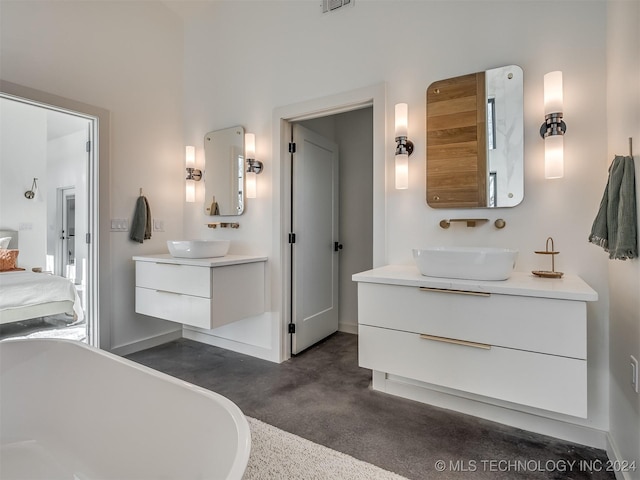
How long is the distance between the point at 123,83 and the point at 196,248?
5.47 feet

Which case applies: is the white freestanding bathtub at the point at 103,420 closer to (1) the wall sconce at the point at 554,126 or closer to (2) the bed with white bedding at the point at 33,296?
(1) the wall sconce at the point at 554,126

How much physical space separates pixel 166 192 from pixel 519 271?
3.05 m

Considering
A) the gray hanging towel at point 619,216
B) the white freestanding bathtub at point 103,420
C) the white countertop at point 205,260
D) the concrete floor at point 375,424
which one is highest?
the gray hanging towel at point 619,216

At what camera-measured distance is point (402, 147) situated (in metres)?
2.11

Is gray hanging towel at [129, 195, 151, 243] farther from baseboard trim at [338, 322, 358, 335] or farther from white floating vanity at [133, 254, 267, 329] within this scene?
baseboard trim at [338, 322, 358, 335]

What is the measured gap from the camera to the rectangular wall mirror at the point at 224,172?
9.51ft

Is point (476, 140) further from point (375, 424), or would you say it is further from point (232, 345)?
point (232, 345)

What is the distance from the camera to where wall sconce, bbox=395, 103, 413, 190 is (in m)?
2.11

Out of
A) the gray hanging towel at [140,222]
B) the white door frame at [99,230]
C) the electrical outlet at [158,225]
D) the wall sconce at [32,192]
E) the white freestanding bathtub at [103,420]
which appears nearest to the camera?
the white freestanding bathtub at [103,420]

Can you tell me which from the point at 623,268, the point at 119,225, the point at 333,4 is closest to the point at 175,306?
the point at 119,225

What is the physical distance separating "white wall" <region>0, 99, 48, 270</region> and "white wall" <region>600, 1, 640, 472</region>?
5.37 m

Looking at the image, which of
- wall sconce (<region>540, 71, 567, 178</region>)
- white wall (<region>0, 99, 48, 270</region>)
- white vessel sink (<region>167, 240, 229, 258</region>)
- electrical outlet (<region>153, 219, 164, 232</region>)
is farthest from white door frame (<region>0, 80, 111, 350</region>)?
wall sconce (<region>540, 71, 567, 178</region>)

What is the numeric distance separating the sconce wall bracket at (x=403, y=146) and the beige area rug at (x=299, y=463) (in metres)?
1.76

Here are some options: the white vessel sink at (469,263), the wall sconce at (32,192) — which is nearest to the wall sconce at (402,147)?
the white vessel sink at (469,263)
